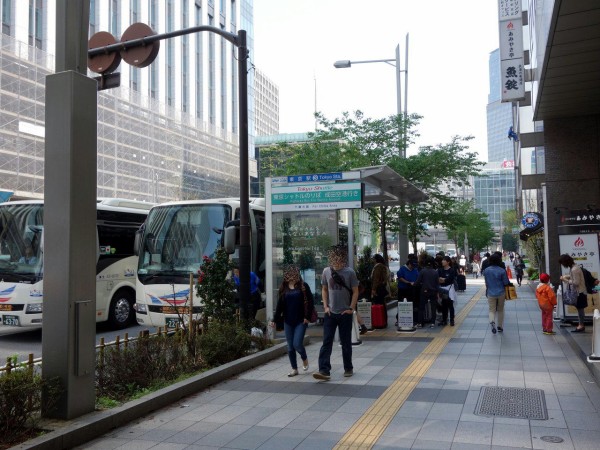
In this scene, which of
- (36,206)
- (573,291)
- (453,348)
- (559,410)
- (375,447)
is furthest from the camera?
(36,206)

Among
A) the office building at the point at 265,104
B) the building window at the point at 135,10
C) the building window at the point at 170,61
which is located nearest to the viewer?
the building window at the point at 135,10

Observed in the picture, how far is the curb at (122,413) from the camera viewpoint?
15.9ft

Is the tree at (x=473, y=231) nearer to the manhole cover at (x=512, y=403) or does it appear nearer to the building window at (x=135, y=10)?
the building window at (x=135, y=10)

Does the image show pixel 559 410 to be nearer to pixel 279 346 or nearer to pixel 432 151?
pixel 279 346

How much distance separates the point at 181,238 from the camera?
12781mm

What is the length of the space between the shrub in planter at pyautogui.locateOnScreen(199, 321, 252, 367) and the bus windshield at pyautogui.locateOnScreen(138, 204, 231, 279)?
3.85m

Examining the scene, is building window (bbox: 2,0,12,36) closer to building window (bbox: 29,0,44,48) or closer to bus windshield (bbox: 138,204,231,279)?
building window (bbox: 29,0,44,48)

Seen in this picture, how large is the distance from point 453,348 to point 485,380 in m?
2.70

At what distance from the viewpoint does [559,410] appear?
5.95 m

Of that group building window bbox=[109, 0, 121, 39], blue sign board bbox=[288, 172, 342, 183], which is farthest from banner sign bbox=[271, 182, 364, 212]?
building window bbox=[109, 0, 121, 39]

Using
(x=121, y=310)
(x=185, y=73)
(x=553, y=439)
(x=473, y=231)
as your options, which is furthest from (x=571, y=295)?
(x=473, y=231)

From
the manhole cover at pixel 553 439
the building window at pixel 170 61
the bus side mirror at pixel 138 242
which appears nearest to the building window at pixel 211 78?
the building window at pixel 170 61

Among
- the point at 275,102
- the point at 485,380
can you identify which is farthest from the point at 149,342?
the point at 275,102

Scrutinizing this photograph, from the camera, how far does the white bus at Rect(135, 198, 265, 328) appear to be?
40.2 feet
